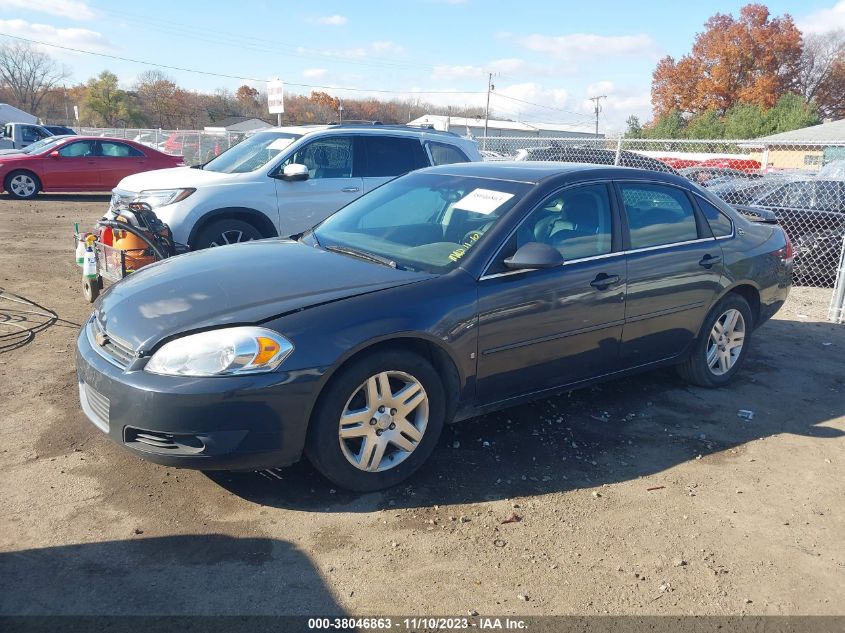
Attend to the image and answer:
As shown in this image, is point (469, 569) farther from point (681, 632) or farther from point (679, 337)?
point (679, 337)

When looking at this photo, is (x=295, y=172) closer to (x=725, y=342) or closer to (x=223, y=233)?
(x=223, y=233)

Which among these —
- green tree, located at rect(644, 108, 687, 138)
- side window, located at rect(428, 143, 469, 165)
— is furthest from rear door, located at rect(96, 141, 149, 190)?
green tree, located at rect(644, 108, 687, 138)

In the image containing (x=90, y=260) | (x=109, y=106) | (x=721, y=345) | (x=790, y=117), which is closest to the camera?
(x=721, y=345)

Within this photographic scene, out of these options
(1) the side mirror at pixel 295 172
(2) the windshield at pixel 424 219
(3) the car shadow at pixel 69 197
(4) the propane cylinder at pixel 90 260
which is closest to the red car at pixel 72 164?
(3) the car shadow at pixel 69 197

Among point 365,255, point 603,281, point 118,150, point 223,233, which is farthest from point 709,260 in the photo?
point 118,150

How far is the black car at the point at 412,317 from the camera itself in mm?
3230

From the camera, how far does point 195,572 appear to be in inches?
116

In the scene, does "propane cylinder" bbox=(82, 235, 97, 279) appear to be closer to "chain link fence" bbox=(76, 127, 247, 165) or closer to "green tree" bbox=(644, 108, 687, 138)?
"chain link fence" bbox=(76, 127, 247, 165)

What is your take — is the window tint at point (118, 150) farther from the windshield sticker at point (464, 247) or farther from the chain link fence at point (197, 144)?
the windshield sticker at point (464, 247)

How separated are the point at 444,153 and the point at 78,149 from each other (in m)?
11.8

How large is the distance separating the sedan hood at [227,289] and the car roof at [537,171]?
3.73ft

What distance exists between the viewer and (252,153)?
27.0 ft

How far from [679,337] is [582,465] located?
1526 millimetres

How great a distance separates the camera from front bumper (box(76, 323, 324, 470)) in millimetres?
3125
